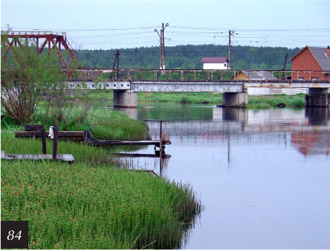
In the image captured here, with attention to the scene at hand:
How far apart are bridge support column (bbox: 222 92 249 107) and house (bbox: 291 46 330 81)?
58.0ft

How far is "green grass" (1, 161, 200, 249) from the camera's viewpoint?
10.3m

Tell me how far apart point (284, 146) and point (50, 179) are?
2016 cm

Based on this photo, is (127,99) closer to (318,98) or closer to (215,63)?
(318,98)

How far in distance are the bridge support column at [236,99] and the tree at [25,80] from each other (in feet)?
157

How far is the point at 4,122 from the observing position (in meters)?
29.1

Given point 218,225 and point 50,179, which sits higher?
point 50,179

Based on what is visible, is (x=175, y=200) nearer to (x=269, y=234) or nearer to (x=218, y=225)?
(x=218, y=225)

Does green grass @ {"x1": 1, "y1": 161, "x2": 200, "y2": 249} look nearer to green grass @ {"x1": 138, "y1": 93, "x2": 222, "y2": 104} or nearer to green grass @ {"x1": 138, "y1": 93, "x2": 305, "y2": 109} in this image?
green grass @ {"x1": 138, "y1": 93, "x2": 305, "y2": 109}

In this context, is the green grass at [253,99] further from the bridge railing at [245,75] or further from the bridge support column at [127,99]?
the bridge support column at [127,99]

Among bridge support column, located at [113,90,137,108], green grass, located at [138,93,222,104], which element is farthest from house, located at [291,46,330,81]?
bridge support column, located at [113,90,137,108]

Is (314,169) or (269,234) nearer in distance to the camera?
(269,234)

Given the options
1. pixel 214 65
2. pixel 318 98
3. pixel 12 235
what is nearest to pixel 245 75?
pixel 318 98

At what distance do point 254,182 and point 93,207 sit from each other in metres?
10.3

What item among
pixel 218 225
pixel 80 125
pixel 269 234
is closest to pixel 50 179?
pixel 218 225
